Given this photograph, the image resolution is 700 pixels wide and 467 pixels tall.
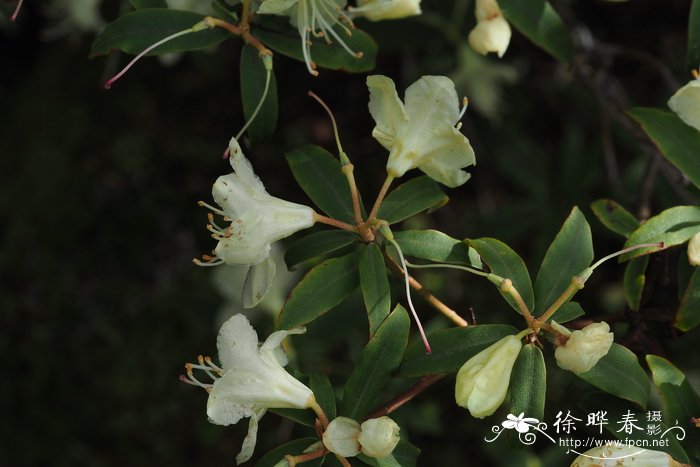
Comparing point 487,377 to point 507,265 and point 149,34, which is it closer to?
point 507,265

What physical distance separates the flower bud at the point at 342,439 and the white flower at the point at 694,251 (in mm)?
501

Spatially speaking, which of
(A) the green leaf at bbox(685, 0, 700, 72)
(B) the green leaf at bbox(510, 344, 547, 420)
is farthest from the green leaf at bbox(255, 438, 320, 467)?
(A) the green leaf at bbox(685, 0, 700, 72)

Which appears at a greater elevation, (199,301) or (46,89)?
(46,89)

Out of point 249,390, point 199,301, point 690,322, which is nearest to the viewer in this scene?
point 249,390

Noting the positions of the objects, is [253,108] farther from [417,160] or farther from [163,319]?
[163,319]

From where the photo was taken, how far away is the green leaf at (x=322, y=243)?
1160mm

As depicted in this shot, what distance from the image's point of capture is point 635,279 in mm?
1250

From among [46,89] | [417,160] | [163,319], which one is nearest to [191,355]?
[163,319]

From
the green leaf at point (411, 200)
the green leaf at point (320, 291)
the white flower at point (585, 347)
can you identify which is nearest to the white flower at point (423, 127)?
the green leaf at point (411, 200)

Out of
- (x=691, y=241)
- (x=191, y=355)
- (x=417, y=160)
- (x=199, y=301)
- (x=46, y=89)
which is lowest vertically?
(x=191, y=355)

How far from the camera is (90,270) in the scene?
8.20ft

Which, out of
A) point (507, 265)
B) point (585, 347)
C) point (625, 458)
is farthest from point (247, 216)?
point (625, 458)

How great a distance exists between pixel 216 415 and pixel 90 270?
5.07 ft

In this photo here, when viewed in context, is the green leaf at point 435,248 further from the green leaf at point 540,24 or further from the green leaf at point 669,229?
the green leaf at point 540,24
